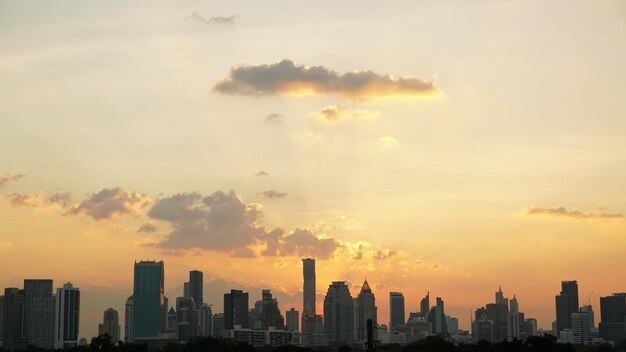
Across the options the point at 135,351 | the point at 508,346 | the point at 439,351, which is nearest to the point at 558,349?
the point at 508,346

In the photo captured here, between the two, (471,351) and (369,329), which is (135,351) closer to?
(471,351)

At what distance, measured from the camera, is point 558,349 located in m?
192

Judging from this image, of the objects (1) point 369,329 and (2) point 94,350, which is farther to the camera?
(2) point 94,350

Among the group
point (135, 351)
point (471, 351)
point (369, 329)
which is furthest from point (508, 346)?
point (369, 329)

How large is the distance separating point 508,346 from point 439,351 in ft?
49.4

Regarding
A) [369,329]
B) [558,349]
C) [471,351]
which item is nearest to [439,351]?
[471,351]

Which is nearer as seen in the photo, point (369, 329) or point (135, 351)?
point (369, 329)

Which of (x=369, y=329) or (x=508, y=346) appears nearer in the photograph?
(x=369, y=329)

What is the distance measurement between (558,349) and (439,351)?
72.9 ft

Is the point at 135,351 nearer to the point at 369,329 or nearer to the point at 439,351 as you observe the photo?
the point at 439,351

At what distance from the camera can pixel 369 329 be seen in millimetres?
104875

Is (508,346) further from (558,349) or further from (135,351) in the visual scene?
(135,351)

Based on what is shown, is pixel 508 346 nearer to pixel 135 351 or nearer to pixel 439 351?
pixel 439 351

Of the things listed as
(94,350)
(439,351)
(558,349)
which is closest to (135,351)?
(94,350)
